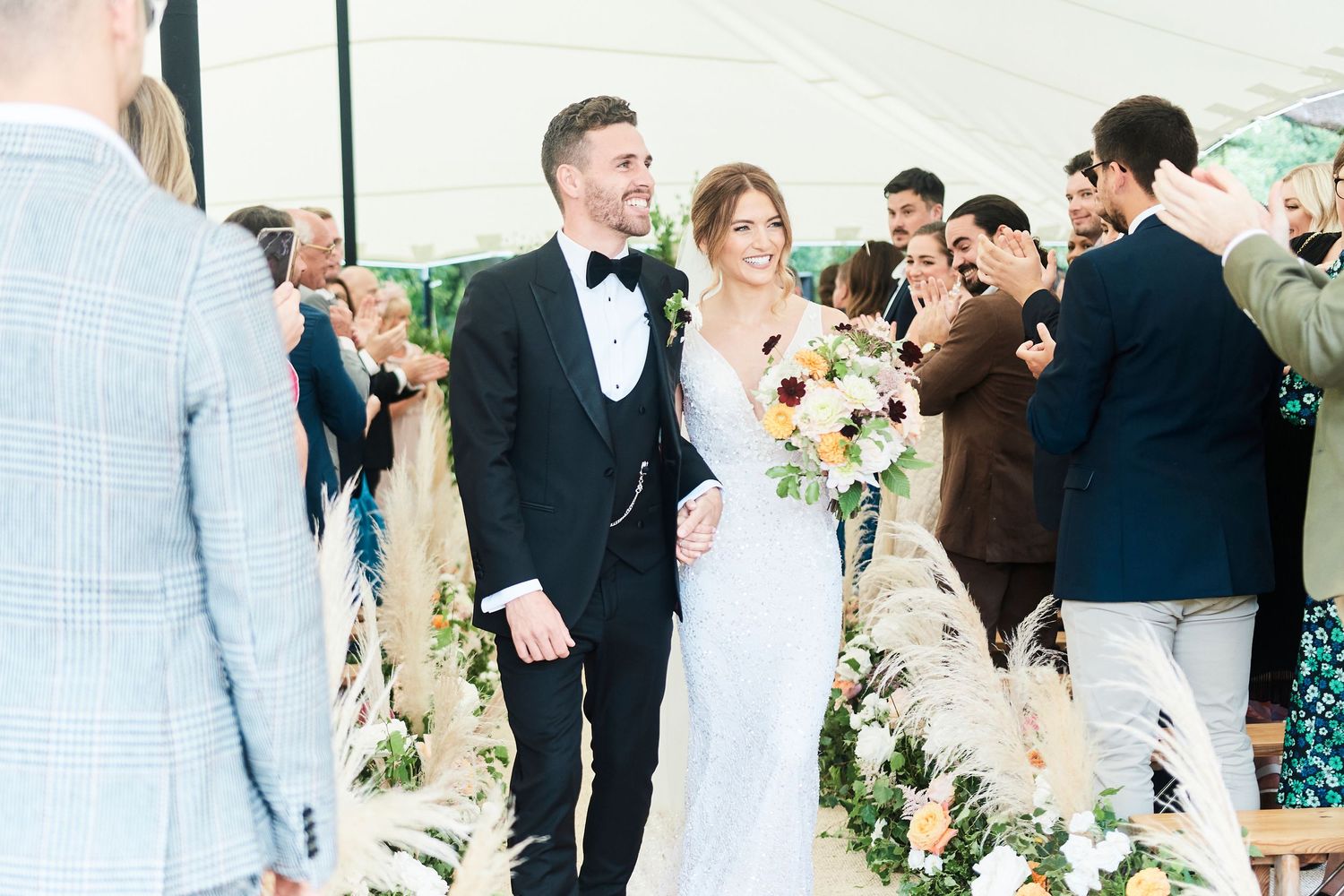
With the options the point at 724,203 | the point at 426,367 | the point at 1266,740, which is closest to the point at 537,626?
the point at 724,203

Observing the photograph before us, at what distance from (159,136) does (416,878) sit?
1.76 meters

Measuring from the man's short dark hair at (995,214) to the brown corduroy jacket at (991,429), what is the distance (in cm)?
46

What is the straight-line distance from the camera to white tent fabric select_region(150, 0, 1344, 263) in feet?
23.7

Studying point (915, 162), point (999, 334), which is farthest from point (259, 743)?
point (915, 162)

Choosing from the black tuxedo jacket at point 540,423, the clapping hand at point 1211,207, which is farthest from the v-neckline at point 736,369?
the clapping hand at point 1211,207

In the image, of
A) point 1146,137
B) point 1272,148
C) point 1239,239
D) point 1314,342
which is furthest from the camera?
point 1272,148

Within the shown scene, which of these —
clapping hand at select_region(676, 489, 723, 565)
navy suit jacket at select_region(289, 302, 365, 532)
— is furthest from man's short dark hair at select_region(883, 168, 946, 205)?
clapping hand at select_region(676, 489, 723, 565)

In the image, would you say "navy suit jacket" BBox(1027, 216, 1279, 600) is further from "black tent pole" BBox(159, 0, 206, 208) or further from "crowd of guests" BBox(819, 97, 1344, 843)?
"black tent pole" BBox(159, 0, 206, 208)

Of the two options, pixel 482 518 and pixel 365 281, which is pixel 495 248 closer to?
pixel 365 281

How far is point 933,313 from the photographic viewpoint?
4988 mm

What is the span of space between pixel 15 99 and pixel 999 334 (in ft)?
11.9

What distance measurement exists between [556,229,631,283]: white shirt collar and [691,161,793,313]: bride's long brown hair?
0.48m

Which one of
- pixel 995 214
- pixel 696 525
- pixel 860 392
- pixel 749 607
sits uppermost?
pixel 995 214

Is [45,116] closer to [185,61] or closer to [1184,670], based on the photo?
[185,61]
